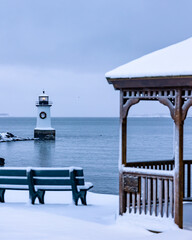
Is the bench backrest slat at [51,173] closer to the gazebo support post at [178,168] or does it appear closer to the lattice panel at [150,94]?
the lattice panel at [150,94]

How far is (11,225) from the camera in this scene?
30.3ft

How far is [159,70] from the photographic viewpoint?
8.96m

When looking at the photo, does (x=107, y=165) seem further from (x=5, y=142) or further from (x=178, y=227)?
(x=5, y=142)

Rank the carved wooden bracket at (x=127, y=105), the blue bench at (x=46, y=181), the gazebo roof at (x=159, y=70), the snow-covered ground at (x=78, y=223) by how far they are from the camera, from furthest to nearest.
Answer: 1. the blue bench at (x=46, y=181)
2. the carved wooden bracket at (x=127, y=105)
3. the gazebo roof at (x=159, y=70)
4. the snow-covered ground at (x=78, y=223)

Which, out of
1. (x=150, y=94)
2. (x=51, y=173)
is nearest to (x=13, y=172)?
(x=51, y=173)

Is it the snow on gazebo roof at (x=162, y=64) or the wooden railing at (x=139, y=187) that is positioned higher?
the snow on gazebo roof at (x=162, y=64)

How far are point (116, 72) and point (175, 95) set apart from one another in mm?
1244

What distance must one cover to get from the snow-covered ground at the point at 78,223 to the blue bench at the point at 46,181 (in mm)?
302

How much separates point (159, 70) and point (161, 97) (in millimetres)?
489

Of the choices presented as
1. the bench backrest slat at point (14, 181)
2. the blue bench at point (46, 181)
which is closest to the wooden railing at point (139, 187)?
the blue bench at point (46, 181)

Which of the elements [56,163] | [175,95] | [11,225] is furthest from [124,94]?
[56,163]

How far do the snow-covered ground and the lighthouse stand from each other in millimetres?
73254

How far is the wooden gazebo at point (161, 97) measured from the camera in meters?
8.87

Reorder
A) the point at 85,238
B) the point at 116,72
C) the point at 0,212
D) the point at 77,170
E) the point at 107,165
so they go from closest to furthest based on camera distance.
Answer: the point at 85,238 → the point at 116,72 → the point at 0,212 → the point at 77,170 → the point at 107,165
